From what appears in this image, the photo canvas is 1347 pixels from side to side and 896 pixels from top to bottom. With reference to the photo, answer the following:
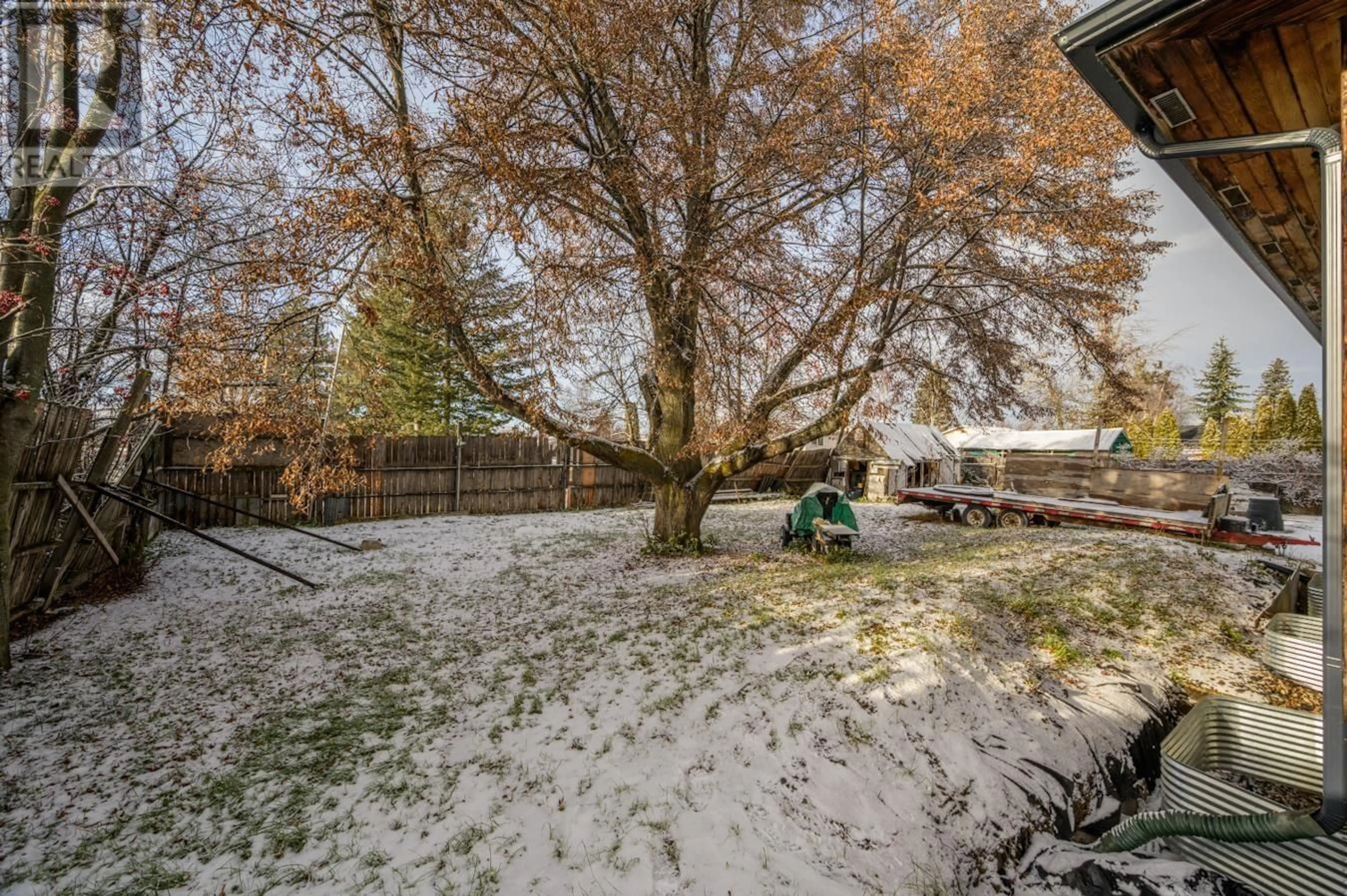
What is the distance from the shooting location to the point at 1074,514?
11.6 metres

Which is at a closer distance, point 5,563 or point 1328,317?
point 1328,317

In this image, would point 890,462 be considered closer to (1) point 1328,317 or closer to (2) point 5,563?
(1) point 1328,317

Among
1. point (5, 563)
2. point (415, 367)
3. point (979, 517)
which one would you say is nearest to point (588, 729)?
point (5, 563)

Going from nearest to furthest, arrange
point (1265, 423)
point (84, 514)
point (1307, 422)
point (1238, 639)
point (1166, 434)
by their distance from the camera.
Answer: point (1238, 639) < point (84, 514) < point (1307, 422) < point (1265, 423) < point (1166, 434)

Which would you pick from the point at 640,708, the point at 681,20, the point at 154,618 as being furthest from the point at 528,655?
the point at 681,20

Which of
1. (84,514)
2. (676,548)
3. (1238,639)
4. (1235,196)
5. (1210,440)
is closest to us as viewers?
(1235,196)

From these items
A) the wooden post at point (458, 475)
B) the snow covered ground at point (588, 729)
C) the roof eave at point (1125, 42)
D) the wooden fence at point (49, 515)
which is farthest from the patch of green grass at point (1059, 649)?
the wooden post at point (458, 475)

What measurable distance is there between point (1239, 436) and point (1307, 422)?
9.27ft

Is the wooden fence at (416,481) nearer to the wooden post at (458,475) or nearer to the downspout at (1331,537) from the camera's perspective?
the wooden post at (458,475)

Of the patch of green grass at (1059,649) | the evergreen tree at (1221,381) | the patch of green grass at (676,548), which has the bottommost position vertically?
the patch of green grass at (1059,649)

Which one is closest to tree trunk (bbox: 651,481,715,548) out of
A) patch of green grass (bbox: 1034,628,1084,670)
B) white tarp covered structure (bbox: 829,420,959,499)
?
patch of green grass (bbox: 1034,628,1084,670)

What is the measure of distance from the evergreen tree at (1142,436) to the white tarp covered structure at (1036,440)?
2.08 feet

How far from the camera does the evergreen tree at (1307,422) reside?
20.1 m

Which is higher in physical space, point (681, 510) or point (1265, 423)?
point (1265, 423)
